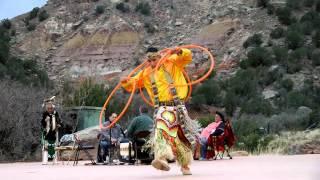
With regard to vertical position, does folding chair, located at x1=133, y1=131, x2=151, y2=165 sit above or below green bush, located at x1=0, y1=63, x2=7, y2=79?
below

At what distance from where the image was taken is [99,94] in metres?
36.2

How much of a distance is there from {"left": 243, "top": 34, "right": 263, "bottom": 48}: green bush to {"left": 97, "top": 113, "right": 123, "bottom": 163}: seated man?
38780 mm

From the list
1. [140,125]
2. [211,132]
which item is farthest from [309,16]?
[140,125]

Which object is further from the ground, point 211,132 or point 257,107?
point 257,107

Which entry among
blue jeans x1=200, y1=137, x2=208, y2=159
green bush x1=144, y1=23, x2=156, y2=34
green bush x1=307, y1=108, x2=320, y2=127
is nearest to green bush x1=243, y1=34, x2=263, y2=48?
green bush x1=144, y1=23, x2=156, y2=34

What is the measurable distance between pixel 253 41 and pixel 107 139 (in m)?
39.4

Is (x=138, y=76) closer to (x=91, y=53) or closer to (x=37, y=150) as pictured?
(x=37, y=150)

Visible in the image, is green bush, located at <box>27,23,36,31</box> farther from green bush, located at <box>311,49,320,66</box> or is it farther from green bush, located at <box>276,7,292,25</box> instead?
green bush, located at <box>311,49,320,66</box>

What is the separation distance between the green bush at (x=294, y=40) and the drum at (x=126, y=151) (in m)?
37.2

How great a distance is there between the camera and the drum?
53.0 feet

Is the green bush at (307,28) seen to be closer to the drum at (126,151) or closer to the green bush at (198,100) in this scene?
the green bush at (198,100)

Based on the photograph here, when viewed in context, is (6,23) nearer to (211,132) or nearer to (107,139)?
(211,132)

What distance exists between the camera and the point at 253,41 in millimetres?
55125

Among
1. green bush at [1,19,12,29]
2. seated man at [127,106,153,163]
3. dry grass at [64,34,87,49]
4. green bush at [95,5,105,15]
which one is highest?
green bush at [95,5,105,15]
